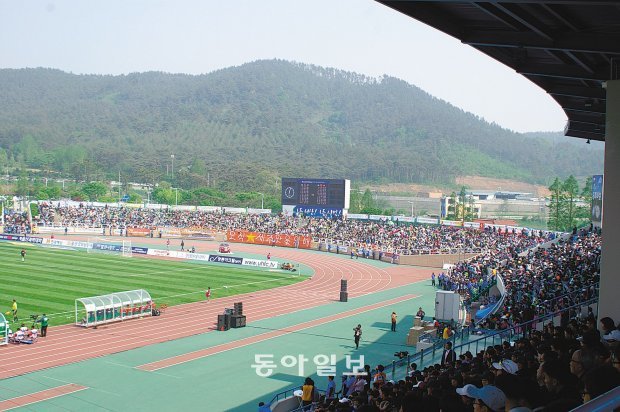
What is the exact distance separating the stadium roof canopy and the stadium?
51 mm

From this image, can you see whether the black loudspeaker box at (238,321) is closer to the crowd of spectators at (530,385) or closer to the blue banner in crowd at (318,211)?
the crowd of spectators at (530,385)

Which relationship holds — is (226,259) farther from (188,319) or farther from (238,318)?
(238,318)

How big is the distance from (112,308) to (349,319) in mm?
12116

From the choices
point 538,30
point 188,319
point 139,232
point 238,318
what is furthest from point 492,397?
point 139,232

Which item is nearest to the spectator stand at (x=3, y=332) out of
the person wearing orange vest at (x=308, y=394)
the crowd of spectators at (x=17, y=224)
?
the person wearing orange vest at (x=308, y=394)

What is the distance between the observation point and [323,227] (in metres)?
81.9

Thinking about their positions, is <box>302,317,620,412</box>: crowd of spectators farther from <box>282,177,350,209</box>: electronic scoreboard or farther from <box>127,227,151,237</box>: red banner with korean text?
<box>127,227,151,237</box>: red banner with korean text

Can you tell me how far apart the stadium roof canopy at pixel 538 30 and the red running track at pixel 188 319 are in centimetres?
1895

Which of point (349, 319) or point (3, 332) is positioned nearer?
point (3, 332)

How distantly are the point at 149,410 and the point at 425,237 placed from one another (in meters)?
54.9

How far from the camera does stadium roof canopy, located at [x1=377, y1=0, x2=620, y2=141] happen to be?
10.2 metres

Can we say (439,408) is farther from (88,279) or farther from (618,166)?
(88,279)

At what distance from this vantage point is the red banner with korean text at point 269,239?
74975 millimetres

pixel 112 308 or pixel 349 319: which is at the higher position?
pixel 112 308
